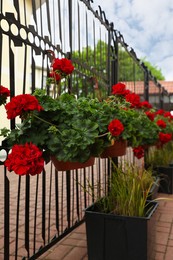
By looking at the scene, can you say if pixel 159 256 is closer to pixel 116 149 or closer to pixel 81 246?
pixel 81 246

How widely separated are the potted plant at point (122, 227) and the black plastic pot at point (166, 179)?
241 centimetres

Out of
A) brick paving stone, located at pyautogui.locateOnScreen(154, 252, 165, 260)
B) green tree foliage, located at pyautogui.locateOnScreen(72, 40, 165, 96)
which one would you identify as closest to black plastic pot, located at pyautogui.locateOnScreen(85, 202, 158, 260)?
brick paving stone, located at pyautogui.locateOnScreen(154, 252, 165, 260)

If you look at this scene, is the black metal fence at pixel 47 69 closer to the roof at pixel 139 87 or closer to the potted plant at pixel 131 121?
the potted plant at pixel 131 121

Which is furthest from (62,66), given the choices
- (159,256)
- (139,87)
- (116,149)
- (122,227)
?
(139,87)

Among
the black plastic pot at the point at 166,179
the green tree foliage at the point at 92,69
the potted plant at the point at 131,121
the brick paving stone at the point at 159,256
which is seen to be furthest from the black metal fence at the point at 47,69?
the black plastic pot at the point at 166,179

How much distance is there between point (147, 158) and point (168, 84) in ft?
89.9

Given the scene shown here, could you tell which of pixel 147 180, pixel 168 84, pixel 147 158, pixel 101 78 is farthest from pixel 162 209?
pixel 168 84

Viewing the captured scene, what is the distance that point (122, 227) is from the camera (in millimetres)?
2146

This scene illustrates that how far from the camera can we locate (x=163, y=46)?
16.7 ft

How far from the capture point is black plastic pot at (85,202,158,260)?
2.09 m

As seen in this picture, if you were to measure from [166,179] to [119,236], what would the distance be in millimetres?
2844

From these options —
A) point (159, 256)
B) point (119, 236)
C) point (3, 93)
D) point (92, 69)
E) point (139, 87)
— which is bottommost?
point (159, 256)

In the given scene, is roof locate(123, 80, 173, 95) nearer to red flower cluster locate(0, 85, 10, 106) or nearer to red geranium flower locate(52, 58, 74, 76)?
red geranium flower locate(52, 58, 74, 76)

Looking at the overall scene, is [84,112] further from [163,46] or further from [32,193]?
[163,46]
